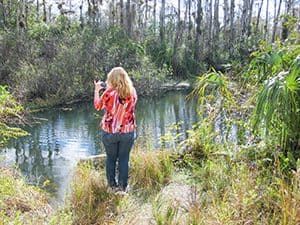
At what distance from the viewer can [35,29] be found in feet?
63.9

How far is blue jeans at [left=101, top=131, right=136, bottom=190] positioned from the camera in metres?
4.38

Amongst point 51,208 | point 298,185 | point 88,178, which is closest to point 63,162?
point 51,208

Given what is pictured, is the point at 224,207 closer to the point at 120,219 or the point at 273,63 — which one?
the point at 120,219

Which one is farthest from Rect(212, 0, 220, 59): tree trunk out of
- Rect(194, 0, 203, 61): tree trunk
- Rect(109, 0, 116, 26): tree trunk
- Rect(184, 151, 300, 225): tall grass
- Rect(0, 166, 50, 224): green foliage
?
Rect(184, 151, 300, 225): tall grass

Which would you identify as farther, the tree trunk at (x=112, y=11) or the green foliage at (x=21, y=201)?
the tree trunk at (x=112, y=11)

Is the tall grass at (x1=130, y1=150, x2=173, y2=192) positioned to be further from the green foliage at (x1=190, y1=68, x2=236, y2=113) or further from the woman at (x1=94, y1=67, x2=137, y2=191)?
the green foliage at (x1=190, y1=68, x2=236, y2=113)

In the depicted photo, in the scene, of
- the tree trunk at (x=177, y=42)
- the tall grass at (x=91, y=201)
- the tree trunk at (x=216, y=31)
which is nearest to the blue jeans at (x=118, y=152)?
the tall grass at (x=91, y=201)

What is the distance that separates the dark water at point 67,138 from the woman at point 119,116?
114cm

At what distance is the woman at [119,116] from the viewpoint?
4.31 meters

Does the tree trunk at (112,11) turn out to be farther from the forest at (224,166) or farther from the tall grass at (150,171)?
the tall grass at (150,171)

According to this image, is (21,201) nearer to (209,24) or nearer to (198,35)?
(198,35)

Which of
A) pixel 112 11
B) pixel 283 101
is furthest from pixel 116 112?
pixel 112 11

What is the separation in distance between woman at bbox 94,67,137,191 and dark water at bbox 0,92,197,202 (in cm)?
114

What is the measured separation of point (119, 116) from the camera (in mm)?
4336
